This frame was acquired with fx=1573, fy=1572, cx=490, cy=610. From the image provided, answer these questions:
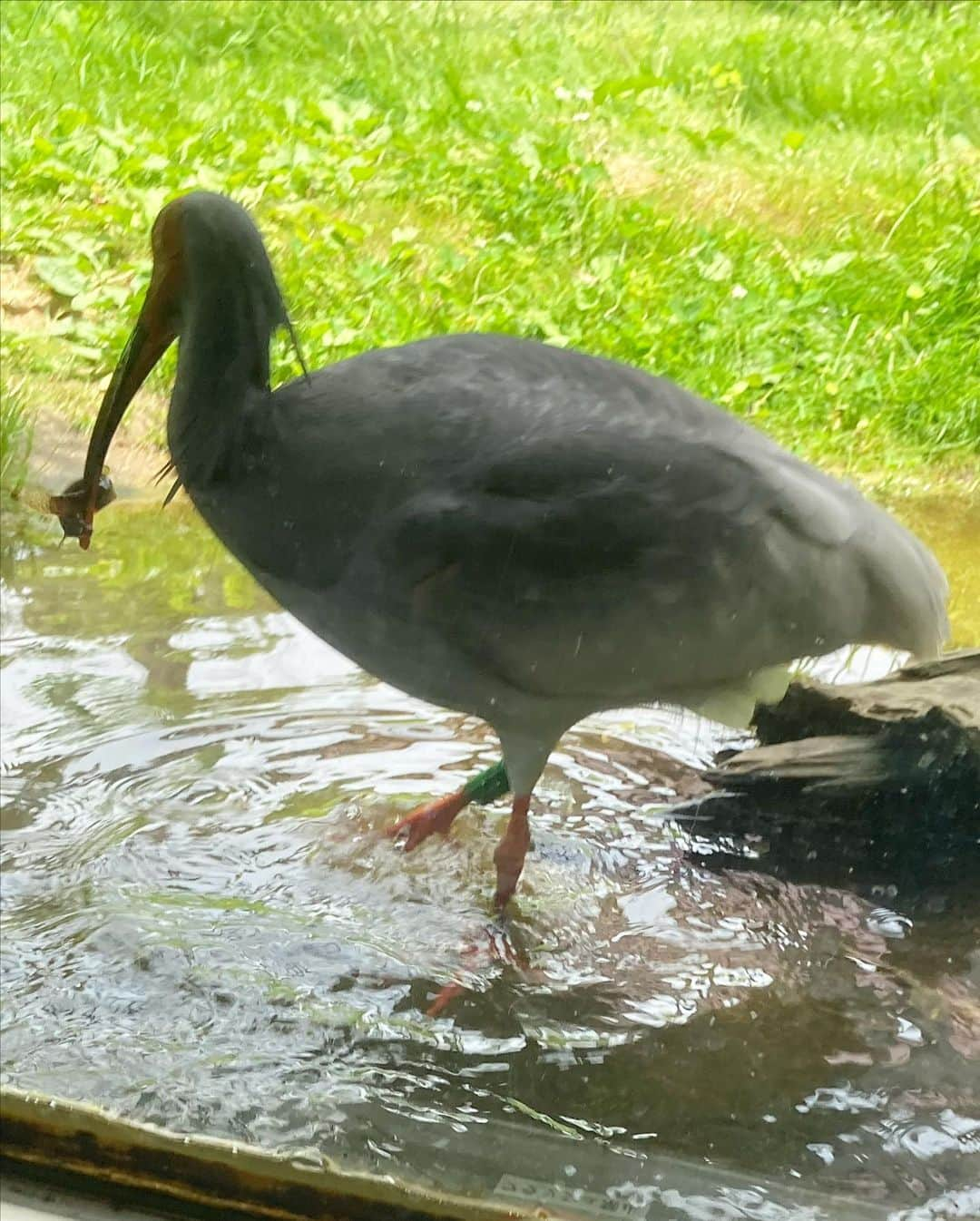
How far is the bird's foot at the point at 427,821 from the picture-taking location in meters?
1.74

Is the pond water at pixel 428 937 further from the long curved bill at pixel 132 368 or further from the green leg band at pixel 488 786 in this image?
the long curved bill at pixel 132 368

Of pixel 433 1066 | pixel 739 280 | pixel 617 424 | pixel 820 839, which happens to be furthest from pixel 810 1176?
pixel 739 280

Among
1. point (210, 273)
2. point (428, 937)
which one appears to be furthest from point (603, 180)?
point (428, 937)

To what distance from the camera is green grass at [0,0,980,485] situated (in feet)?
5.31

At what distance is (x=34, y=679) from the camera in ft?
6.68

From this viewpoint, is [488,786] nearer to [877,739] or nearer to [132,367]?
[877,739]

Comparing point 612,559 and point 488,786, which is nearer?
point 612,559

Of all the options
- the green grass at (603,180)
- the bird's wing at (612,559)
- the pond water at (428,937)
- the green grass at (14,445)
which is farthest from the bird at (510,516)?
the green grass at (14,445)

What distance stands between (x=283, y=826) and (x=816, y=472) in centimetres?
71

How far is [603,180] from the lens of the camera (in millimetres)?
1789

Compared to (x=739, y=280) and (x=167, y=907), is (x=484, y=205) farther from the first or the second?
(x=167, y=907)

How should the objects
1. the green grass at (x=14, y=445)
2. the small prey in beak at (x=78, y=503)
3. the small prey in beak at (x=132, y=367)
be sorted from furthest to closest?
the green grass at (x=14, y=445)
the small prey in beak at (x=78, y=503)
the small prey in beak at (x=132, y=367)

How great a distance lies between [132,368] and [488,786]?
60cm

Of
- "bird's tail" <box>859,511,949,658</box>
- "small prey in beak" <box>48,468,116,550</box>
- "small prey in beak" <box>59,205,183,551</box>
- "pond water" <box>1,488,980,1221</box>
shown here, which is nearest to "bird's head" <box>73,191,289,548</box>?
"small prey in beak" <box>59,205,183,551</box>
